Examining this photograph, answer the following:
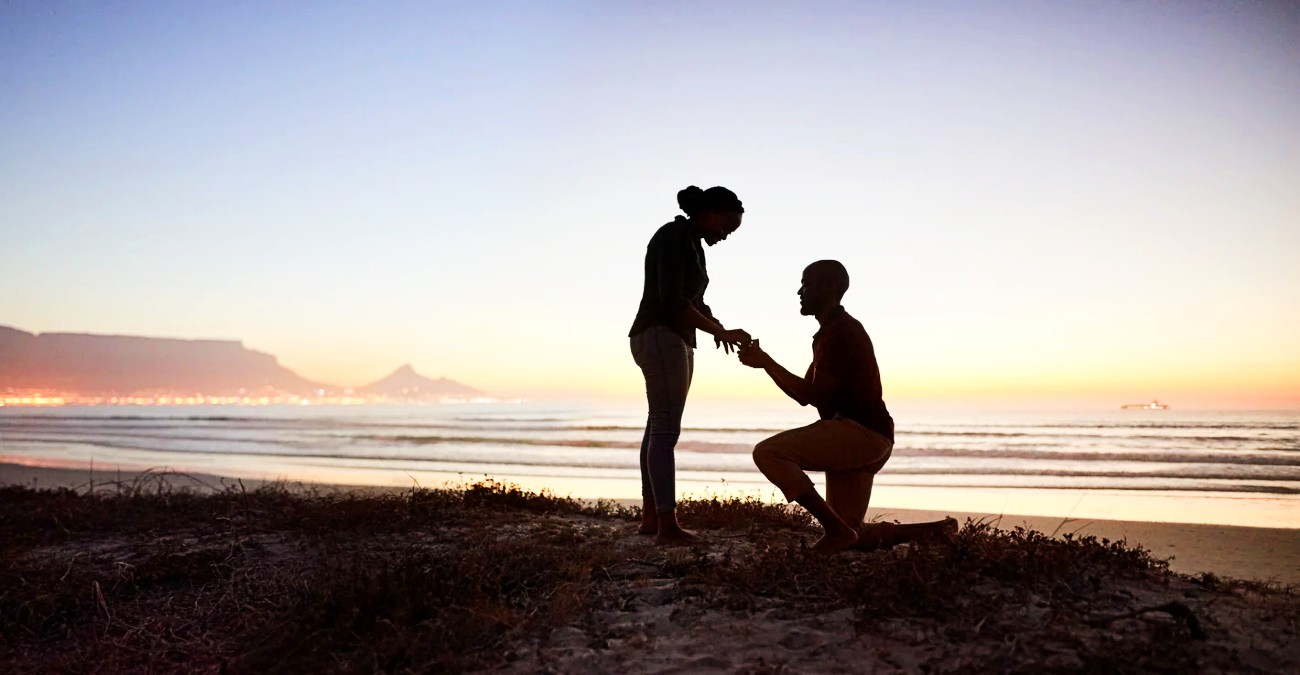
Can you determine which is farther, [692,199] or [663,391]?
[692,199]

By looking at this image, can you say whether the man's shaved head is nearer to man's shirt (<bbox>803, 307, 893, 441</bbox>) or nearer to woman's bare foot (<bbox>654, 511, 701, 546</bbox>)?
man's shirt (<bbox>803, 307, 893, 441</bbox>)

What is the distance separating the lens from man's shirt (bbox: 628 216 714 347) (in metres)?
5.37

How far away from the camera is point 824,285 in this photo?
496 cm

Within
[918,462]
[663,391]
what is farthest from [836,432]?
[918,462]

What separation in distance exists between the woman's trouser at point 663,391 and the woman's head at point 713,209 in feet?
2.69

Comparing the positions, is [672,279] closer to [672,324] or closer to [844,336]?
[672,324]

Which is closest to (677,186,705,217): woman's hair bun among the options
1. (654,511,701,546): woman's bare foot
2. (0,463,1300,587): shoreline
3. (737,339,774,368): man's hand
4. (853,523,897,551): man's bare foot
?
(737,339,774,368): man's hand

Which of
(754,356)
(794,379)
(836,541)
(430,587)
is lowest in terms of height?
(430,587)

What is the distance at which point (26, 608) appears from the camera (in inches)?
179

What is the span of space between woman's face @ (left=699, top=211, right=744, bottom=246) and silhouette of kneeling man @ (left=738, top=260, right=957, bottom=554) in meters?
0.84

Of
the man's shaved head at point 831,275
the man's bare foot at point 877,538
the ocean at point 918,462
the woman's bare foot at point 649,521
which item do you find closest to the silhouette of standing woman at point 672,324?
the woman's bare foot at point 649,521

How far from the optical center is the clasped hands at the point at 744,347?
16.5 ft

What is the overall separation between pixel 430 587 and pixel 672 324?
2335 mm

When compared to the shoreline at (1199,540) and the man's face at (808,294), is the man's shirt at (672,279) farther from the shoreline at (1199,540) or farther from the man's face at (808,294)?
the shoreline at (1199,540)
